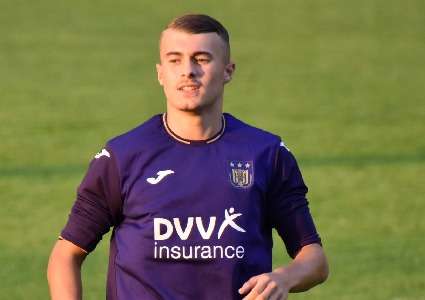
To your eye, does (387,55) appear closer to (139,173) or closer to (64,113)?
→ (64,113)

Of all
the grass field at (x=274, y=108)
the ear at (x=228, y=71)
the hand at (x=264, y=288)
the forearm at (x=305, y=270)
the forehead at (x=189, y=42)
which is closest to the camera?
the hand at (x=264, y=288)

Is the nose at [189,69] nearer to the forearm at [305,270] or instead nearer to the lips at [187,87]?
the lips at [187,87]

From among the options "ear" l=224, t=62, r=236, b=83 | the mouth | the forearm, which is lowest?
the forearm

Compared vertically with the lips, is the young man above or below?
below

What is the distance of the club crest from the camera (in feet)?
18.9

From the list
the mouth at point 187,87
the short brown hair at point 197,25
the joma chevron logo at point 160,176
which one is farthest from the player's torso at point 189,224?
the short brown hair at point 197,25

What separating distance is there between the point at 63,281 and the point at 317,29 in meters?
20.3

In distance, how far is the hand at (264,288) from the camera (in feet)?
17.7

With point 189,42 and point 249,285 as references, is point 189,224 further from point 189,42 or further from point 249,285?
point 189,42

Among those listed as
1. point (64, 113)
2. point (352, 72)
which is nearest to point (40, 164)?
point (64, 113)

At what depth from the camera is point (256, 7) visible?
27.4m

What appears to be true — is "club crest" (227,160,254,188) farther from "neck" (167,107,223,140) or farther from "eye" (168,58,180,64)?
"eye" (168,58,180,64)

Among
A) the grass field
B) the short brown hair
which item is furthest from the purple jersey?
the grass field

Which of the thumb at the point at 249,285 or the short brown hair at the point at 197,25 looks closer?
the thumb at the point at 249,285
